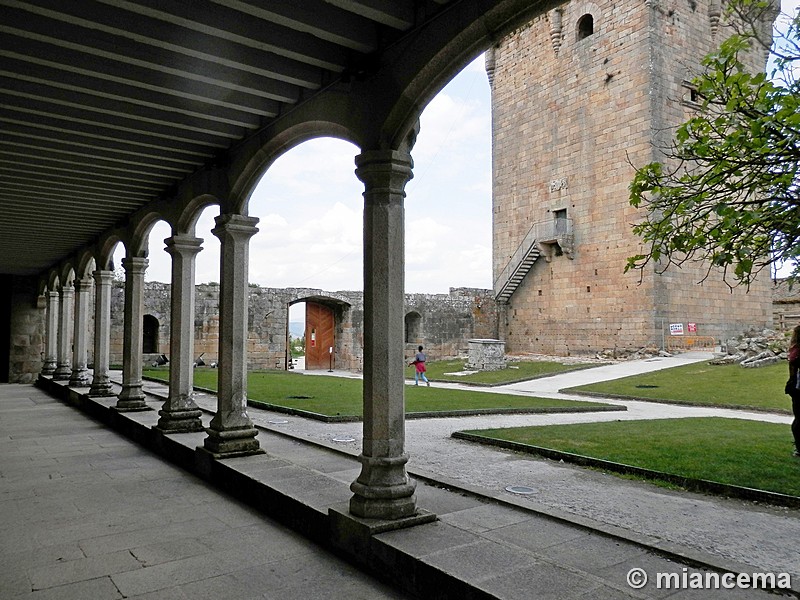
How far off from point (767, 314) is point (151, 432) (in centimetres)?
2147

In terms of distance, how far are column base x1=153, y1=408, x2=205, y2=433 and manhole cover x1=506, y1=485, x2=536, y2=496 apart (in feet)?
11.5

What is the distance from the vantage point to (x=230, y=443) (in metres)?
5.44

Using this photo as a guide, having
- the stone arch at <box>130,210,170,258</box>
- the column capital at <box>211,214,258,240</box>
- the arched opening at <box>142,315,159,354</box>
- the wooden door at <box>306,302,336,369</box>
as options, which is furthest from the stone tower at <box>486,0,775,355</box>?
the column capital at <box>211,214,258,240</box>

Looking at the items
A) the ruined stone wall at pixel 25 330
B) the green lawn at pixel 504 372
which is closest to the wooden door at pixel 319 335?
the green lawn at pixel 504 372

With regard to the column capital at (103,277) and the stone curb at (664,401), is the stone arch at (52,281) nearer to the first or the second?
the column capital at (103,277)

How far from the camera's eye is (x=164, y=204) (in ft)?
24.8

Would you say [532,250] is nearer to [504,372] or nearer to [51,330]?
[504,372]

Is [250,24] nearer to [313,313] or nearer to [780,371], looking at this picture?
[780,371]

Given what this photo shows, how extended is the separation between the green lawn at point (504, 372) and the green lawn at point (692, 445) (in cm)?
714

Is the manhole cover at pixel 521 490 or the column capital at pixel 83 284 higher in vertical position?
the column capital at pixel 83 284

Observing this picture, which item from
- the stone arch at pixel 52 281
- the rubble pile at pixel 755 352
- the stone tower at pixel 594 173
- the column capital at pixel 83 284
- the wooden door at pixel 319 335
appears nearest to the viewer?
the column capital at pixel 83 284

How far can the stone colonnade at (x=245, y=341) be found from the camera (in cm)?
370

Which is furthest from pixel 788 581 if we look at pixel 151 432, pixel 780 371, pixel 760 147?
pixel 780 371

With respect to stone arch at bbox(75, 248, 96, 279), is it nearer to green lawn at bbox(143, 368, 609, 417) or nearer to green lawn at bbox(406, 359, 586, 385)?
green lawn at bbox(143, 368, 609, 417)
